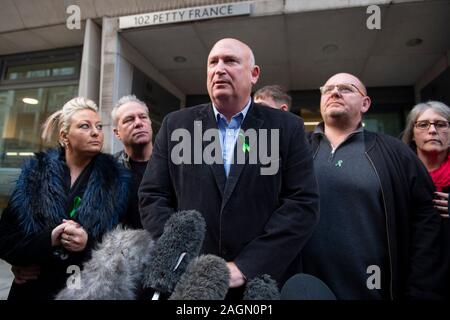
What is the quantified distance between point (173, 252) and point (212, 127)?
771 mm

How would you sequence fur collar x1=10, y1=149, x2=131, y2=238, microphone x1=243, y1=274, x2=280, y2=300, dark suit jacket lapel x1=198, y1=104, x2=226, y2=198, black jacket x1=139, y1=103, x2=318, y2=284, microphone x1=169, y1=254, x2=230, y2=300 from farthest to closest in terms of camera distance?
fur collar x1=10, y1=149, x2=131, y2=238
dark suit jacket lapel x1=198, y1=104, x2=226, y2=198
black jacket x1=139, y1=103, x2=318, y2=284
microphone x1=243, y1=274, x2=280, y2=300
microphone x1=169, y1=254, x2=230, y2=300

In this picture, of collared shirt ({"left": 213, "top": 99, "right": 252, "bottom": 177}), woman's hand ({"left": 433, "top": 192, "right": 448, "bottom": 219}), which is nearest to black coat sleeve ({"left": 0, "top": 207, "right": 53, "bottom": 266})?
collared shirt ({"left": 213, "top": 99, "right": 252, "bottom": 177})

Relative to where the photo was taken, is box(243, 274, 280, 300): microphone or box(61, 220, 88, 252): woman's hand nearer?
box(243, 274, 280, 300): microphone

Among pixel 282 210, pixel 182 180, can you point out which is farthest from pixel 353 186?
pixel 182 180

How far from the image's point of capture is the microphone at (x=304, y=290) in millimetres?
1235

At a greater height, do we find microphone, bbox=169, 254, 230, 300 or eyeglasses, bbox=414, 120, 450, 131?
eyeglasses, bbox=414, 120, 450, 131

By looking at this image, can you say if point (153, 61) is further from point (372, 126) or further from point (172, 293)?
point (172, 293)

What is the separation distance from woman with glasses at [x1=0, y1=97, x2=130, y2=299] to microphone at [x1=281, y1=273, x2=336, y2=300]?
1145mm

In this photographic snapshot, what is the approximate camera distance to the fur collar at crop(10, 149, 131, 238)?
1924mm

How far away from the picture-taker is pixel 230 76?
1.61m

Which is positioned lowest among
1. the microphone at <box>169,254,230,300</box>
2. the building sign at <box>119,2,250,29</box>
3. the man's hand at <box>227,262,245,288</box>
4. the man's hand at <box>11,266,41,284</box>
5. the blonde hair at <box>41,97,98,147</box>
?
the man's hand at <box>11,266,41,284</box>

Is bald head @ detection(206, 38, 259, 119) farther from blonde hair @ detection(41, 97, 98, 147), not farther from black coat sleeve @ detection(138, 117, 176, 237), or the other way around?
blonde hair @ detection(41, 97, 98, 147)

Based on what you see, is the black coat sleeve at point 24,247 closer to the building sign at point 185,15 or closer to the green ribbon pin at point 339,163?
the green ribbon pin at point 339,163

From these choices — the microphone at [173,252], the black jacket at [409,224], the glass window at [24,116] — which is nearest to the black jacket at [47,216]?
the microphone at [173,252]
